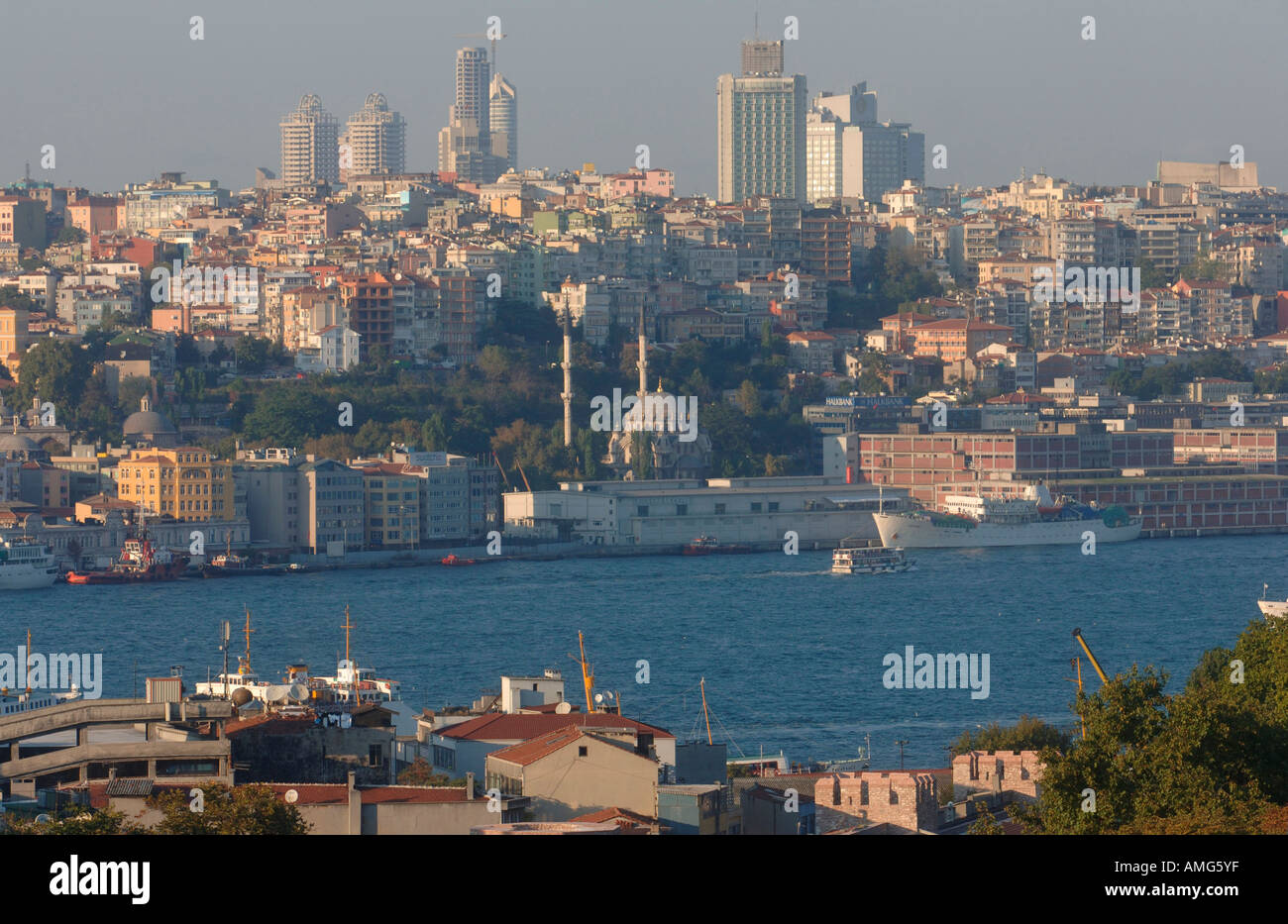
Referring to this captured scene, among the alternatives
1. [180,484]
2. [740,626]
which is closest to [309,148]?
[180,484]

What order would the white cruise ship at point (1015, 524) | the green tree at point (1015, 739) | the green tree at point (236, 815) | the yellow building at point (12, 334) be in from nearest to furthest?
the green tree at point (236, 815)
the green tree at point (1015, 739)
the white cruise ship at point (1015, 524)
the yellow building at point (12, 334)

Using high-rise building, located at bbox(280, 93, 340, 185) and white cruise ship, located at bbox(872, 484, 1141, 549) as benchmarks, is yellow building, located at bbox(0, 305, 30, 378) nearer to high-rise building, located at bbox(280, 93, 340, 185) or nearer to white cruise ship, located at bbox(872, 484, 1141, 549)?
white cruise ship, located at bbox(872, 484, 1141, 549)

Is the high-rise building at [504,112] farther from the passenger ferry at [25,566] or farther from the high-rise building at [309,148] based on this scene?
the passenger ferry at [25,566]

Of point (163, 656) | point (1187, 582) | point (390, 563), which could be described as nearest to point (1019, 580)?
point (1187, 582)

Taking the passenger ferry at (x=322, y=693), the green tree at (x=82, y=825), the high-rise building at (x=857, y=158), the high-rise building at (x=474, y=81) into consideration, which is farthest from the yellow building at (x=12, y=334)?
the high-rise building at (x=474, y=81)

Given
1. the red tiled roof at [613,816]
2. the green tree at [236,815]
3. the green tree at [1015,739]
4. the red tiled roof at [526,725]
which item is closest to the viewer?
the green tree at [236,815]

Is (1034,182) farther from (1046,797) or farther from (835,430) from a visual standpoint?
(1046,797)

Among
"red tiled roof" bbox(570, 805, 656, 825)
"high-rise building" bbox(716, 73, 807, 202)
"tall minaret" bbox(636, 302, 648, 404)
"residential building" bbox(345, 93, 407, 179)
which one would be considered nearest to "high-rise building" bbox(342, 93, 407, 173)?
"residential building" bbox(345, 93, 407, 179)
